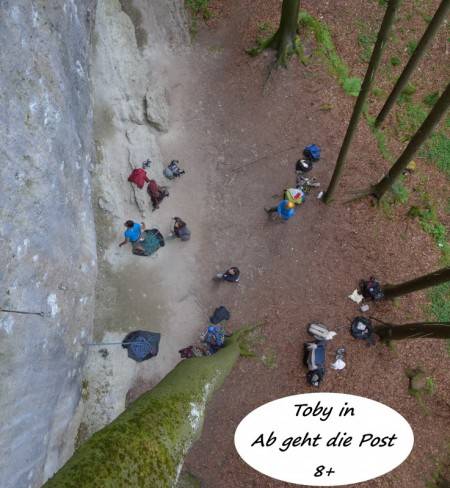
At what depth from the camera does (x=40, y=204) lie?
675 centimetres

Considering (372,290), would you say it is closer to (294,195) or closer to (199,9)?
(294,195)

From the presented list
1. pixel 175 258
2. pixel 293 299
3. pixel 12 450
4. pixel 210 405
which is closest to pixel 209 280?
pixel 175 258

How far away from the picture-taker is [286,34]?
12.8 m

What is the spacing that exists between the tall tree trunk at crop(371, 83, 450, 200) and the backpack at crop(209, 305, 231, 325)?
573 cm

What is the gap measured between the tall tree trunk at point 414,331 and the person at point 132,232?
22.5ft

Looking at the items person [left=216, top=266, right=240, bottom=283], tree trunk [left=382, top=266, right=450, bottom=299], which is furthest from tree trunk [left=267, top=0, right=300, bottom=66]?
tree trunk [left=382, top=266, right=450, bottom=299]

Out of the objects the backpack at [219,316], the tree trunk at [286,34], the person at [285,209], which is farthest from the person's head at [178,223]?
the tree trunk at [286,34]

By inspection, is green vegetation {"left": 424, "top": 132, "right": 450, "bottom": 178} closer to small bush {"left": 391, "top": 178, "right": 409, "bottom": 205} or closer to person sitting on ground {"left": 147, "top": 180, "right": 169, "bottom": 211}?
small bush {"left": 391, "top": 178, "right": 409, "bottom": 205}

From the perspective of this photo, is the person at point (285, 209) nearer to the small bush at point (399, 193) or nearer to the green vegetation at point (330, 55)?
the small bush at point (399, 193)

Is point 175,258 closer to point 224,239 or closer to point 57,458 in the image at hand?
point 224,239

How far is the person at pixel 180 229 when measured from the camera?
11.2 meters

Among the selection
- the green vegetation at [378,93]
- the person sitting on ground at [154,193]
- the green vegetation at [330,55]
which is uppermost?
the green vegetation at [330,55]

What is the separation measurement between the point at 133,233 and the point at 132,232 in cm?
4

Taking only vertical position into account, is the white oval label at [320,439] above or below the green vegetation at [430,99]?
below
